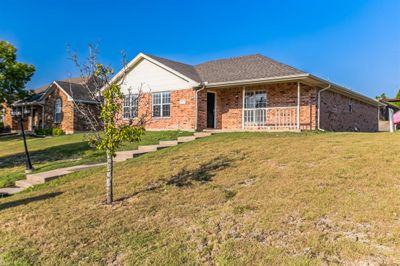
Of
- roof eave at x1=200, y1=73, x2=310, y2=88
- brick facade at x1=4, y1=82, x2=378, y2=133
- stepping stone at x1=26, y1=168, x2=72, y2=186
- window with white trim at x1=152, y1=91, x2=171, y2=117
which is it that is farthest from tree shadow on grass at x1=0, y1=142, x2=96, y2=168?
roof eave at x1=200, y1=73, x2=310, y2=88

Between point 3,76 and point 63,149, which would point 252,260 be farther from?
point 3,76

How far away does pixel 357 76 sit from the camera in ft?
87.2

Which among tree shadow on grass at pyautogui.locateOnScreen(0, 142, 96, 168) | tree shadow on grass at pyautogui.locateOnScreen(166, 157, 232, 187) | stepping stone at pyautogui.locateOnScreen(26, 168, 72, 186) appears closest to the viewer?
tree shadow on grass at pyautogui.locateOnScreen(166, 157, 232, 187)

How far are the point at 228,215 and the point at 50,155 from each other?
12429 millimetres

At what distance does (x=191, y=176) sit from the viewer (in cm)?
782

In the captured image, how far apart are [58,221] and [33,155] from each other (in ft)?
37.3

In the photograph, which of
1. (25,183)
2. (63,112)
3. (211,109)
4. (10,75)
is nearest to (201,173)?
(25,183)

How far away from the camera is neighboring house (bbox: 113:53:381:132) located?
15695mm

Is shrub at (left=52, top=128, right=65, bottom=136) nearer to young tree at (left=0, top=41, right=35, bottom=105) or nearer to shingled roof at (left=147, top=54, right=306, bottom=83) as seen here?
young tree at (left=0, top=41, right=35, bottom=105)

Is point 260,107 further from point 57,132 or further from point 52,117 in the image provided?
point 52,117

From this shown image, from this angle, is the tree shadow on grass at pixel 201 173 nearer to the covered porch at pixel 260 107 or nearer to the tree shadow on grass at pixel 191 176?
the tree shadow on grass at pixel 191 176

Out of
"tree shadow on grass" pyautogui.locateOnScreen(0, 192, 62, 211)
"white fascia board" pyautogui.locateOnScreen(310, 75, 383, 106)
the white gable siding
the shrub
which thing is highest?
the white gable siding

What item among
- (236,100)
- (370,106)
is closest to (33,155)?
(236,100)

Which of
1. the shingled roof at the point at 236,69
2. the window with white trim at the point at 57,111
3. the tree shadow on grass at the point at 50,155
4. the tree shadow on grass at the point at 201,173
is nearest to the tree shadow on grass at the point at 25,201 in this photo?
the tree shadow on grass at the point at 201,173
